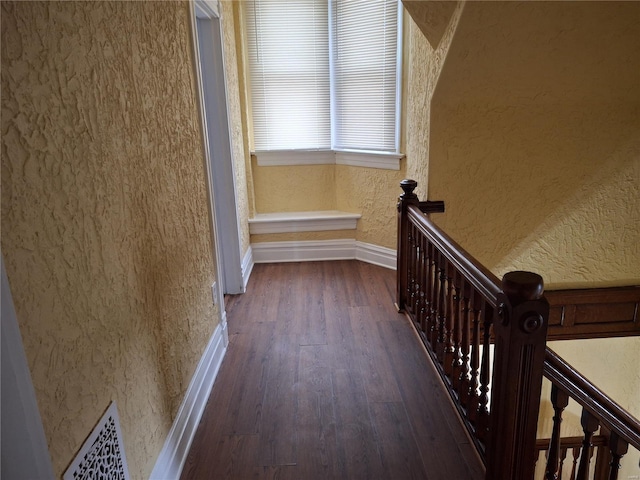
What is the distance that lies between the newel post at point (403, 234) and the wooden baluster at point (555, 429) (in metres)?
1.52

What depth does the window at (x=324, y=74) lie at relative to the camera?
350 cm

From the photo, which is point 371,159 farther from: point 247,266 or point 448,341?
point 448,341

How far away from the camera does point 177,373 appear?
6.03 feet

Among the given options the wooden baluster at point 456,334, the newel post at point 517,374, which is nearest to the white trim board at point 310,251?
the wooden baluster at point 456,334

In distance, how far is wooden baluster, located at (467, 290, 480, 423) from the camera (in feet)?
5.50

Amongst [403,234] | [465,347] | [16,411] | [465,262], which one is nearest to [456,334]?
[465,347]

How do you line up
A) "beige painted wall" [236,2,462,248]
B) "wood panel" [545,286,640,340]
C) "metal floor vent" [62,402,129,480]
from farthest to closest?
"wood panel" [545,286,640,340], "beige painted wall" [236,2,462,248], "metal floor vent" [62,402,129,480]

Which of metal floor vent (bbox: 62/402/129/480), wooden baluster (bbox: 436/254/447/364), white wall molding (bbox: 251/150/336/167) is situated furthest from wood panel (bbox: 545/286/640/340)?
metal floor vent (bbox: 62/402/129/480)

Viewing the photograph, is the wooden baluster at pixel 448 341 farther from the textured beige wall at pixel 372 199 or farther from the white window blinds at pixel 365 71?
the white window blinds at pixel 365 71

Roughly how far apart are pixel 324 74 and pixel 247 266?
1.75 m

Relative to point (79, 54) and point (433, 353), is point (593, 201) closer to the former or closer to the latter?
point (433, 353)

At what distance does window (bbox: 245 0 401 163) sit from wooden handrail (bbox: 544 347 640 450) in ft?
8.34

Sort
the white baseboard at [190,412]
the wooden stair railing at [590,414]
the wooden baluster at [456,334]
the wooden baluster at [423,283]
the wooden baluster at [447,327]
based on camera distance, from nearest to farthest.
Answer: the wooden stair railing at [590,414]
the white baseboard at [190,412]
the wooden baluster at [456,334]
the wooden baluster at [447,327]
the wooden baluster at [423,283]

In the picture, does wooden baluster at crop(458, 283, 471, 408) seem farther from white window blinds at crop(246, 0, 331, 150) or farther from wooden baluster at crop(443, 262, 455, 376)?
white window blinds at crop(246, 0, 331, 150)
